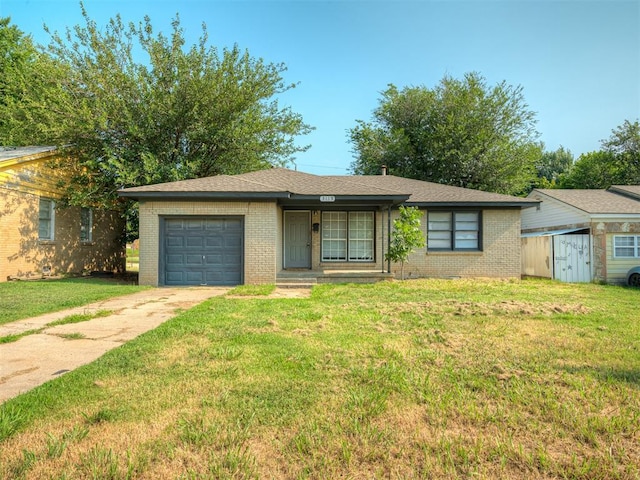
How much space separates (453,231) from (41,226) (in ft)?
→ 51.8

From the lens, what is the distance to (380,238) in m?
14.2

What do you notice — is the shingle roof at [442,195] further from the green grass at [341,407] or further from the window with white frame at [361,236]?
the green grass at [341,407]

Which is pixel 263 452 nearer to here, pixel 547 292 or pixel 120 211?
pixel 547 292

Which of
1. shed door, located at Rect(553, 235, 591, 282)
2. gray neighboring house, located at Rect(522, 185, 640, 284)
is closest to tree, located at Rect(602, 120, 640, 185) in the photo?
gray neighboring house, located at Rect(522, 185, 640, 284)

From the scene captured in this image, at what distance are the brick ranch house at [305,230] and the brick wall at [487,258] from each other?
38 millimetres

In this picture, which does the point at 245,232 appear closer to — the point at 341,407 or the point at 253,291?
the point at 253,291

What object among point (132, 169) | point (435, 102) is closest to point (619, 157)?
point (435, 102)

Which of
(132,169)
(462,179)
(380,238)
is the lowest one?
(380,238)

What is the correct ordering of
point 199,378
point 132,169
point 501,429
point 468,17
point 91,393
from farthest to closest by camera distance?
point 132,169 < point 468,17 < point 199,378 < point 91,393 < point 501,429

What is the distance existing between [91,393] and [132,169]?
14052 millimetres

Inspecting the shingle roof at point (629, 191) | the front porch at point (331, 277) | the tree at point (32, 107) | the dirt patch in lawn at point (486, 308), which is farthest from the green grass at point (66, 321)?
the shingle roof at point (629, 191)

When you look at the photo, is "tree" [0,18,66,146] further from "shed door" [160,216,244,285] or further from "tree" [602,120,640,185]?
"tree" [602,120,640,185]

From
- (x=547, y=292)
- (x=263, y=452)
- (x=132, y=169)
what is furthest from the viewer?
(x=132, y=169)

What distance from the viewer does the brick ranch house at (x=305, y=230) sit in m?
11.6
